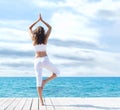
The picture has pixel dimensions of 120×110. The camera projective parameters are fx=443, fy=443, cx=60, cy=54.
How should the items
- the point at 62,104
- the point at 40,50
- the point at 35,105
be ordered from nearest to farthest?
the point at 40,50 → the point at 35,105 → the point at 62,104

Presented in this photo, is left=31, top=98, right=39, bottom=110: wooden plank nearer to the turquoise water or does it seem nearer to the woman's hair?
the woman's hair

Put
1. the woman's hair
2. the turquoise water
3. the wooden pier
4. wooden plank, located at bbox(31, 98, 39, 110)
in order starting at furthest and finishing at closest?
the turquoise water < the woman's hair < the wooden pier < wooden plank, located at bbox(31, 98, 39, 110)

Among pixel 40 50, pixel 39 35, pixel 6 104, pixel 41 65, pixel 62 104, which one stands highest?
pixel 39 35

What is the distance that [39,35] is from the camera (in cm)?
912

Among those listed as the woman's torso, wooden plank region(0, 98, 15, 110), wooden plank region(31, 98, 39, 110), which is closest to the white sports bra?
the woman's torso

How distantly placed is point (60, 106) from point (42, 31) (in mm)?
1613

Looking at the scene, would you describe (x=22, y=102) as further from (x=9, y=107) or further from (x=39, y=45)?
(x=39, y=45)

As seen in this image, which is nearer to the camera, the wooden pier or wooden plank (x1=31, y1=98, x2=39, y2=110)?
wooden plank (x1=31, y1=98, x2=39, y2=110)

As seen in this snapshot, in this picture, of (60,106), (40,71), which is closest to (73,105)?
(60,106)

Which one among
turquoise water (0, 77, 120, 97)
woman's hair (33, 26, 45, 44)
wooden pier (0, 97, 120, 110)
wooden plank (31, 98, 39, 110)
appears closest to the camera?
wooden plank (31, 98, 39, 110)

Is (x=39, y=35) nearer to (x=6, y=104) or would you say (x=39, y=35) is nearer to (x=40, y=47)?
(x=40, y=47)

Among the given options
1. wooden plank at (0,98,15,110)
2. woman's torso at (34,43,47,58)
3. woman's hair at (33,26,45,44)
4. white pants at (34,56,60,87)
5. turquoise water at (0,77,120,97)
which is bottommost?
turquoise water at (0,77,120,97)

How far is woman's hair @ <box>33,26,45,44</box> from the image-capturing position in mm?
9086

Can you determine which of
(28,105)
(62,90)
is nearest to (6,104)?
(28,105)
